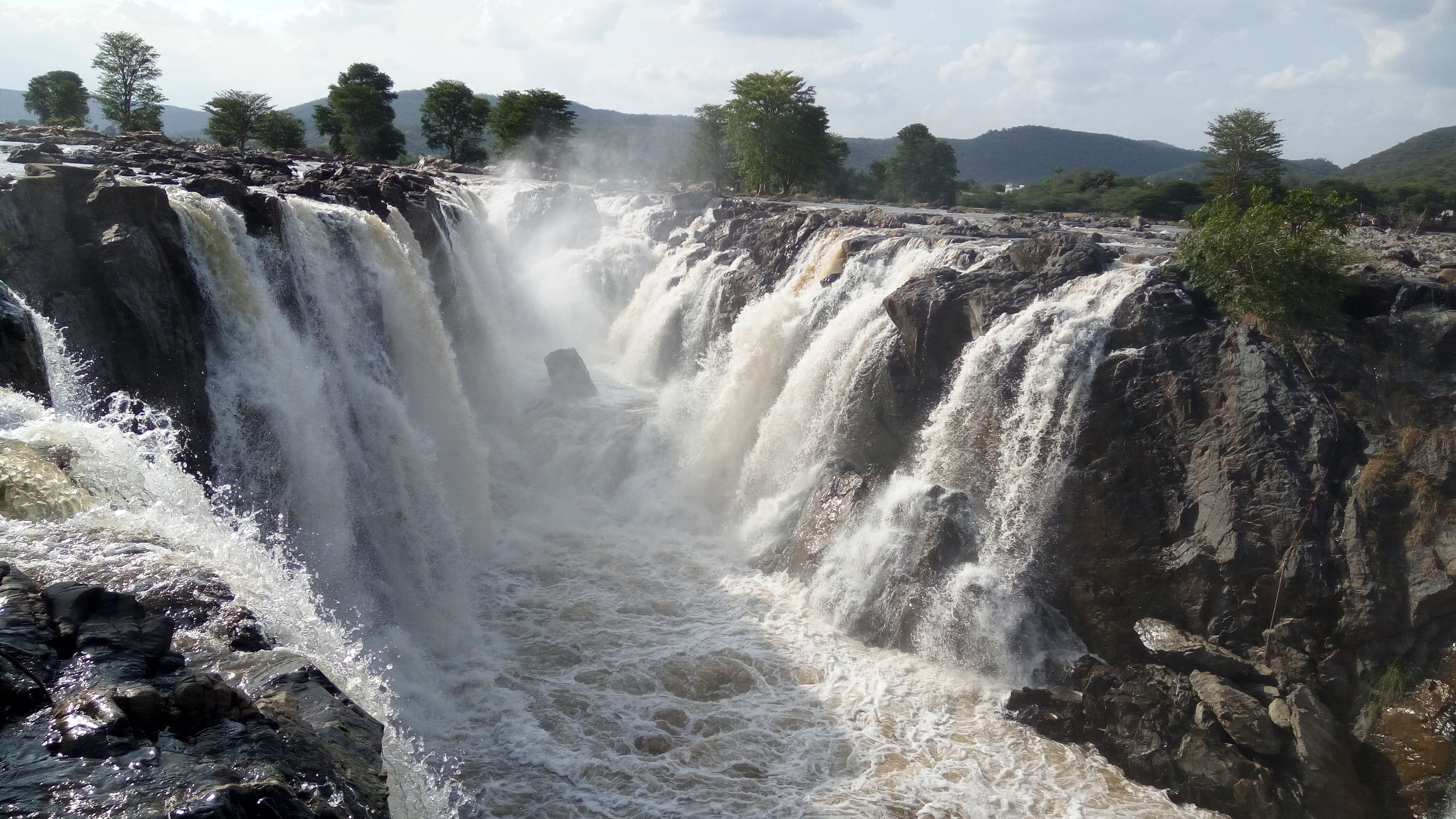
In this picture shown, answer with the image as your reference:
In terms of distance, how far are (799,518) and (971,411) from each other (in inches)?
148

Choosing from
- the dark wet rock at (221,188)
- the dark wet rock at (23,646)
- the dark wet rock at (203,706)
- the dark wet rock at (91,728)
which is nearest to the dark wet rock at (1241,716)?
the dark wet rock at (203,706)

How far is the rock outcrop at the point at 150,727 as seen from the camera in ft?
14.8

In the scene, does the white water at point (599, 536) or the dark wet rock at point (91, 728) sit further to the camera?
the white water at point (599, 536)

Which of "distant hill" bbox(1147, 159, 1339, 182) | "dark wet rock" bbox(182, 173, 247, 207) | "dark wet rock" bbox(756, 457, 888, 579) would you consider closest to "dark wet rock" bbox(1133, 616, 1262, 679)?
"dark wet rock" bbox(756, 457, 888, 579)

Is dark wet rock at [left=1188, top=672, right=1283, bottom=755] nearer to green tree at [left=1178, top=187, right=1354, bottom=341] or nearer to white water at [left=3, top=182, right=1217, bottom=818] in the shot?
white water at [left=3, top=182, right=1217, bottom=818]

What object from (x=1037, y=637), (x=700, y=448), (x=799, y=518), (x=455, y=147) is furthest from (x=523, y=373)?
(x=455, y=147)

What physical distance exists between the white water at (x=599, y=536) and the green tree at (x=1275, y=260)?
1.24 meters

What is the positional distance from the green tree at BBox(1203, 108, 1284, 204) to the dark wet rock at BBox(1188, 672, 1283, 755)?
799 inches

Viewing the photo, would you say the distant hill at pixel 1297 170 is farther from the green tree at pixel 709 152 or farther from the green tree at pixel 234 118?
the green tree at pixel 234 118

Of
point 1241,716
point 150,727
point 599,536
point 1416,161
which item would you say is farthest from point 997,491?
point 1416,161

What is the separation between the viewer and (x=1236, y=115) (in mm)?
26391

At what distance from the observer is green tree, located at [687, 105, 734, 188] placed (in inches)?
2115

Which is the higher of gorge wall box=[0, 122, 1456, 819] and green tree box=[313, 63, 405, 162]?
green tree box=[313, 63, 405, 162]

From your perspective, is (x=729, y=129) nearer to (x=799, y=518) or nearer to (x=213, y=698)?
(x=799, y=518)
